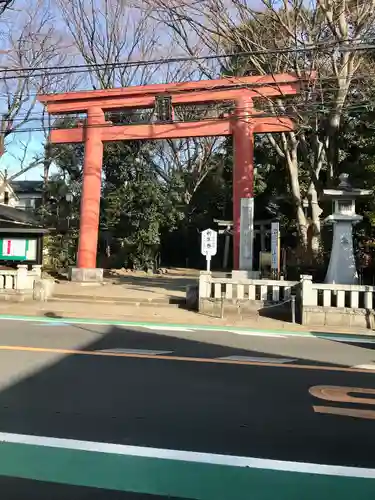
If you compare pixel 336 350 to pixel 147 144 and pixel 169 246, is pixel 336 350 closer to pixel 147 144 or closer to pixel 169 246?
pixel 147 144

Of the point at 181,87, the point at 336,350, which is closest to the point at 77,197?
the point at 181,87

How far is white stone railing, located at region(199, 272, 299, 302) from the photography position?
1371cm

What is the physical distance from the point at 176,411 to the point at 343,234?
11160 millimetres

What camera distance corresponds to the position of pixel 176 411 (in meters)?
5.05

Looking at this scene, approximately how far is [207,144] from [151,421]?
96.5ft

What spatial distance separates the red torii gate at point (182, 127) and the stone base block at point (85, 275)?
4 centimetres

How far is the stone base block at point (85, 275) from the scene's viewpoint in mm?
19984

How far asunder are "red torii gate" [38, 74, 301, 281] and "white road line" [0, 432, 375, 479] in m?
14.3

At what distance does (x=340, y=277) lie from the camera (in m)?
14.8

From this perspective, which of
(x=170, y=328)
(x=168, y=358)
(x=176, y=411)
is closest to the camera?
(x=176, y=411)

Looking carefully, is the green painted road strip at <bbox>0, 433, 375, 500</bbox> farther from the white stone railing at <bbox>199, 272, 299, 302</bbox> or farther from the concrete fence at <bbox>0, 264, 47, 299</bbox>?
the concrete fence at <bbox>0, 264, 47, 299</bbox>

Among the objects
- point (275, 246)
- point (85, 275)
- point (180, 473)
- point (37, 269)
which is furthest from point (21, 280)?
point (180, 473)

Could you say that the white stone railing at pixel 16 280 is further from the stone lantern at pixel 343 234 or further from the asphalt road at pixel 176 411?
the stone lantern at pixel 343 234

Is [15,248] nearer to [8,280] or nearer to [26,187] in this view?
[8,280]
